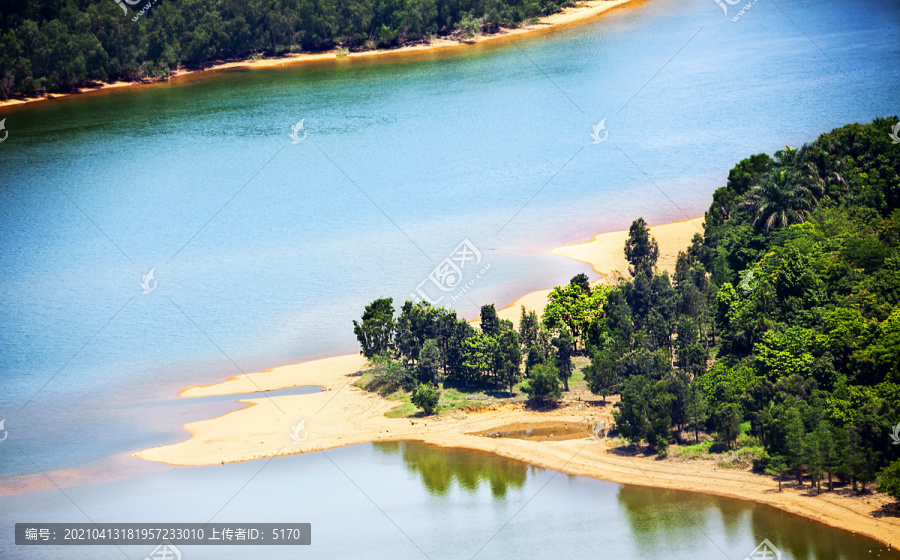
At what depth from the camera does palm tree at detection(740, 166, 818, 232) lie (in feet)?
180

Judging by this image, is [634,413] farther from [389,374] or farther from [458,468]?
[389,374]

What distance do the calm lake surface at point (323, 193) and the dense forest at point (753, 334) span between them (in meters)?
4.90

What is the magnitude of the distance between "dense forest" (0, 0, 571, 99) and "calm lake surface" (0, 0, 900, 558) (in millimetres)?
5532

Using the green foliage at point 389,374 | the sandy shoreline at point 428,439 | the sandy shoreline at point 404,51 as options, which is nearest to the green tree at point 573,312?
the sandy shoreline at point 428,439

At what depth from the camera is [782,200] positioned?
5525 centimetres

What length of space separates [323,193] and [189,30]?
62.2 m

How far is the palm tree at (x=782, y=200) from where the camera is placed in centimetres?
5491

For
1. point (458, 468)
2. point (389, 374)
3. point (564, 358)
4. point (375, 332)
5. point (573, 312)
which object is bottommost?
point (458, 468)

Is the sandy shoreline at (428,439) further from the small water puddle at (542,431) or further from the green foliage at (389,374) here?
the green foliage at (389,374)

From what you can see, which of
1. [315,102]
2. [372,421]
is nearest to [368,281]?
[372,421]

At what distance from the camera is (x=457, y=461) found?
4372 cm

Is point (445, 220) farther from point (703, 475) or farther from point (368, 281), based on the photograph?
point (703, 475)

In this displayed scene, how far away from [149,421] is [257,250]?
78.6ft

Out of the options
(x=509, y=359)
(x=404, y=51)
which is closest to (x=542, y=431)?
(x=509, y=359)
